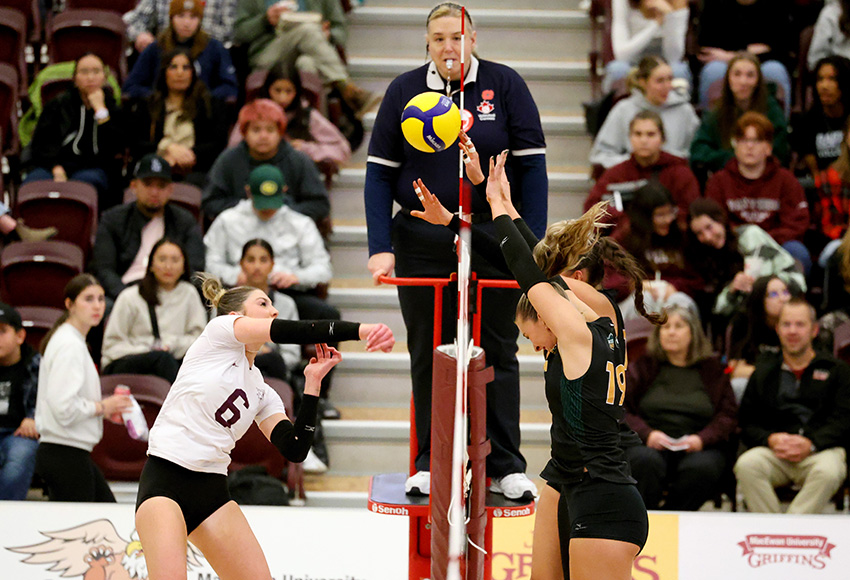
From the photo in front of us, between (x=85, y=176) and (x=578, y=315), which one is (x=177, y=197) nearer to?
(x=85, y=176)

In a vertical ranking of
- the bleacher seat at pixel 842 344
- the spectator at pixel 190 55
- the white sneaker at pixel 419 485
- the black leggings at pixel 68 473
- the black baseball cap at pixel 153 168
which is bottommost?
the black leggings at pixel 68 473

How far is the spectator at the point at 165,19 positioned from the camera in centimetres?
881

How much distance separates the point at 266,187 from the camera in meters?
6.93

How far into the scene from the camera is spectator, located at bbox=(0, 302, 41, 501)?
5.94 m

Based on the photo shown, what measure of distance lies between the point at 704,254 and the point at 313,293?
2.44 metres

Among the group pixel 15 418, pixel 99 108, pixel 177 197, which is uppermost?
pixel 99 108

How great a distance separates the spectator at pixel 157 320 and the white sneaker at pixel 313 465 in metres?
0.90

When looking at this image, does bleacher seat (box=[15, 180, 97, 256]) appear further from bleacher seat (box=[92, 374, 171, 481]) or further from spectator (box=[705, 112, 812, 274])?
spectator (box=[705, 112, 812, 274])

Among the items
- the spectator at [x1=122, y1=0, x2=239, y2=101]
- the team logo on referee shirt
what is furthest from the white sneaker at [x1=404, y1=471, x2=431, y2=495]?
the spectator at [x1=122, y1=0, x2=239, y2=101]

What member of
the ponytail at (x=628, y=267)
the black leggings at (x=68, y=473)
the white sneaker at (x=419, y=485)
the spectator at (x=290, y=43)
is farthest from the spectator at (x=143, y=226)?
the ponytail at (x=628, y=267)

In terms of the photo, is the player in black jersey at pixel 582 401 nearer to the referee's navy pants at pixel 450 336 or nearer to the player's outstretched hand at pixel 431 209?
the player's outstretched hand at pixel 431 209

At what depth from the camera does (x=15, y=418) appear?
6.10 m

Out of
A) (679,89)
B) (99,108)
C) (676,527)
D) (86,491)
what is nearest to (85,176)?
(99,108)

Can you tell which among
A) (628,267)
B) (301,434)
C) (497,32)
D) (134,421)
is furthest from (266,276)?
(497,32)
